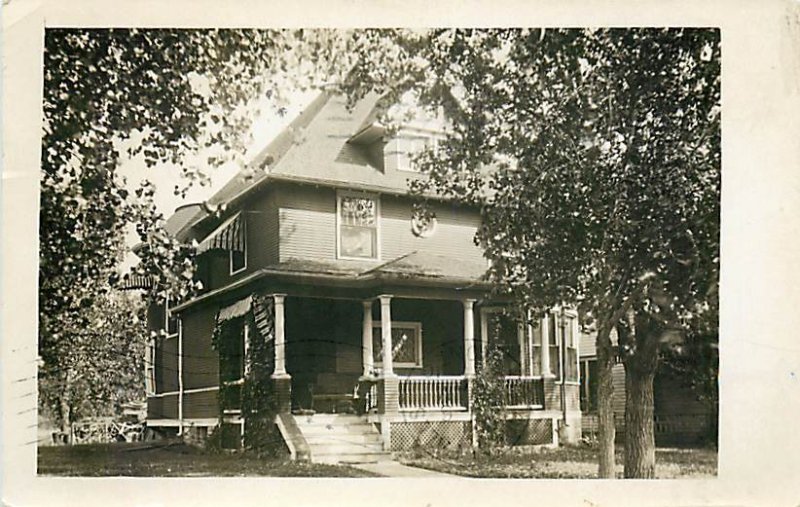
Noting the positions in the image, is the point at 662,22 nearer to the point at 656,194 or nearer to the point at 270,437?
the point at 656,194

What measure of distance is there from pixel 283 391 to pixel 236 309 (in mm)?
400

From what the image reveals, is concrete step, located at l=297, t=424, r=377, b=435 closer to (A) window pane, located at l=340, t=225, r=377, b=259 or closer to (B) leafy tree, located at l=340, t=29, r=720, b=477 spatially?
(A) window pane, located at l=340, t=225, r=377, b=259

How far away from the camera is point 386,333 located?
3.77 meters

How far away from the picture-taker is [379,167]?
12.3 feet

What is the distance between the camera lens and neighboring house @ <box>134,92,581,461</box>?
372 cm

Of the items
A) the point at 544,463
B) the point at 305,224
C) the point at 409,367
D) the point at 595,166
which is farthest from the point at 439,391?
the point at 595,166

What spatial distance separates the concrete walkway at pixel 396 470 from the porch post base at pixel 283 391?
39 cm

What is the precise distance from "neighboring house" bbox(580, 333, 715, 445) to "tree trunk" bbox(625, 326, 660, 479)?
2 centimetres

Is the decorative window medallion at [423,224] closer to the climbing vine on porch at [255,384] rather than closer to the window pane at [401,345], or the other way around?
the window pane at [401,345]

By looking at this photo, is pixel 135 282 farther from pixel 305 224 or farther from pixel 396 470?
pixel 396 470

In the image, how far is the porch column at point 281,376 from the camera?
12.3 ft

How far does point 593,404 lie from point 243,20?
2.16 m

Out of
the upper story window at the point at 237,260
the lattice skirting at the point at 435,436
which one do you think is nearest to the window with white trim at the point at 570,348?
the lattice skirting at the point at 435,436

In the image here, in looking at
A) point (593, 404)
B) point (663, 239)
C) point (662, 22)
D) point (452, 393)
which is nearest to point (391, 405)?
point (452, 393)
